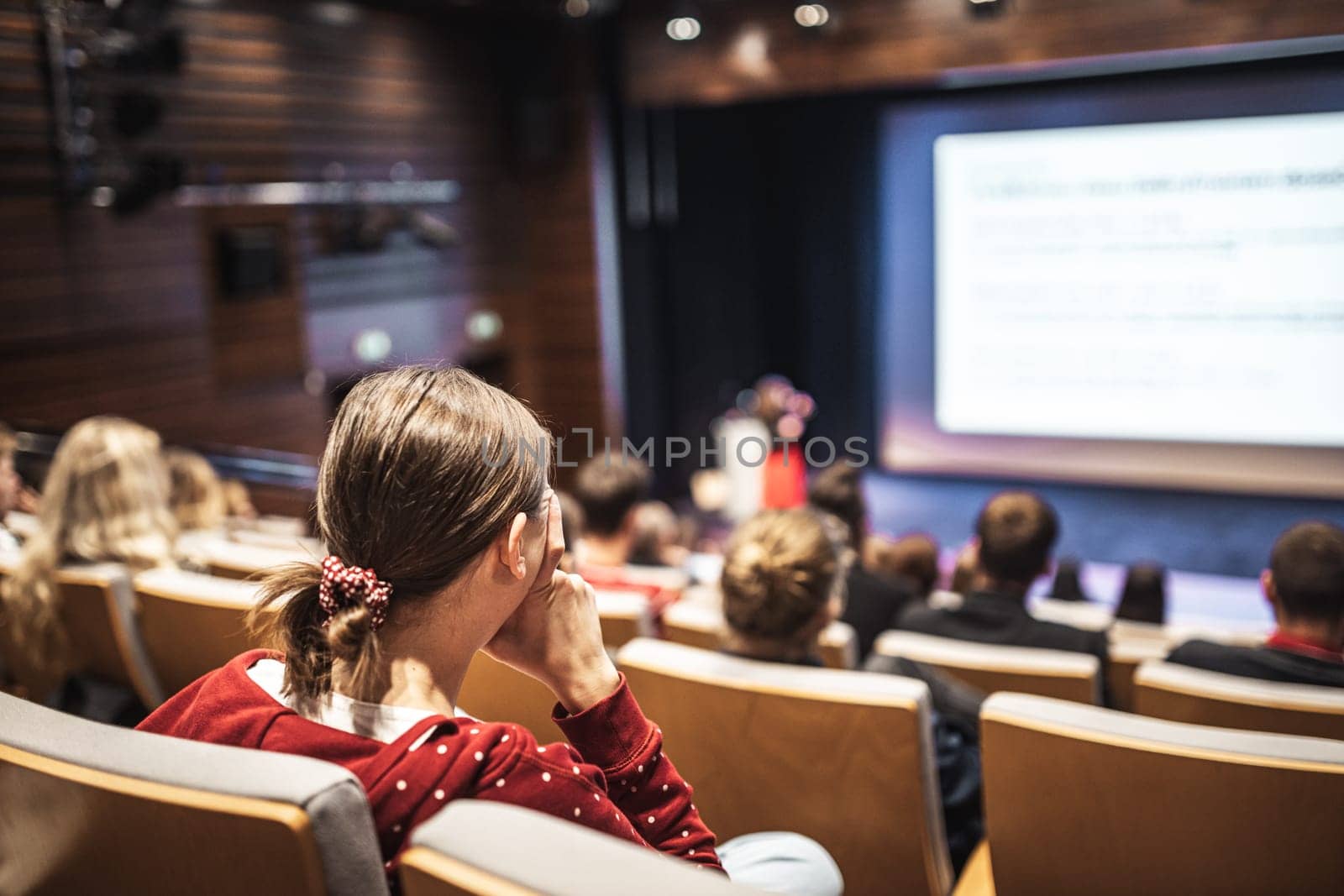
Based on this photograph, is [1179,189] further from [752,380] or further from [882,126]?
[752,380]

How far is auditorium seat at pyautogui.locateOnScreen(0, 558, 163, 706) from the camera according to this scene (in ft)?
7.57

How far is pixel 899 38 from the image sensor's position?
6.10 metres

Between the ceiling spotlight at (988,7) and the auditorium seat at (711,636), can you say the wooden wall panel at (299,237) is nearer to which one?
the ceiling spotlight at (988,7)

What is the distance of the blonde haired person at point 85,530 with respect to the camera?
2430 millimetres

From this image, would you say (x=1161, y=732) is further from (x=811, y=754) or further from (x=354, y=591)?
(x=354, y=591)

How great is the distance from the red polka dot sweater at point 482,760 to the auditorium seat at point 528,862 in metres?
0.14

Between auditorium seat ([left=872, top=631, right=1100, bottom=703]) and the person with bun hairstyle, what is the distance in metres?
1.14

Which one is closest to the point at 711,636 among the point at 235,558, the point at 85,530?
the point at 235,558

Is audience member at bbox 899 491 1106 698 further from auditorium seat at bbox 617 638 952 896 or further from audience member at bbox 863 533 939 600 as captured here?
auditorium seat at bbox 617 638 952 896

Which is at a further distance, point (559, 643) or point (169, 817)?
point (559, 643)

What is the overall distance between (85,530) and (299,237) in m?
4.04

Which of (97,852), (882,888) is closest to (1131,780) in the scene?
(882,888)

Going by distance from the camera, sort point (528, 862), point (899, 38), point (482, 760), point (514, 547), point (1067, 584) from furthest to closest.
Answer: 1. point (899, 38)
2. point (1067, 584)
3. point (514, 547)
4. point (482, 760)
5. point (528, 862)

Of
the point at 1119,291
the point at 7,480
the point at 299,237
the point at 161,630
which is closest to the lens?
the point at 161,630
